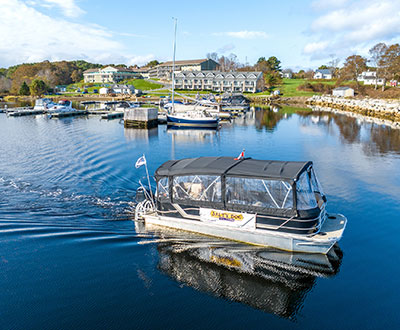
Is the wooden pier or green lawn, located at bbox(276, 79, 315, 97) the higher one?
green lawn, located at bbox(276, 79, 315, 97)

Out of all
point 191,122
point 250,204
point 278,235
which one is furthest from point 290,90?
point 278,235

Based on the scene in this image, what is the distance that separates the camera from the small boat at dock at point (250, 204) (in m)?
14.7

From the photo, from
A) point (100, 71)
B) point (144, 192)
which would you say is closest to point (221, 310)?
point (144, 192)

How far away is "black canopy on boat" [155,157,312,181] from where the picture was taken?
1512 cm

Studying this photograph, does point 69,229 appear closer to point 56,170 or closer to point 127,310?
point 127,310

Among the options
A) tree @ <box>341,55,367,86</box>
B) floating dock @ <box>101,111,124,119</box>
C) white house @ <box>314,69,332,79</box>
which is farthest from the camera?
white house @ <box>314,69,332,79</box>

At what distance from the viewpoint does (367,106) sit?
8562 cm

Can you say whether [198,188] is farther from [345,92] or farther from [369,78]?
[369,78]

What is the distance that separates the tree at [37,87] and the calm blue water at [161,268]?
133956 millimetres

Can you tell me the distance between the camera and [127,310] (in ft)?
38.3

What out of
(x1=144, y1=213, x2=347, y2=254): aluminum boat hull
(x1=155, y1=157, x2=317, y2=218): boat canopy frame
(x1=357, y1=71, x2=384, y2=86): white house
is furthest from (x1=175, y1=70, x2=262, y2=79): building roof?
(x1=144, y1=213, x2=347, y2=254): aluminum boat hull

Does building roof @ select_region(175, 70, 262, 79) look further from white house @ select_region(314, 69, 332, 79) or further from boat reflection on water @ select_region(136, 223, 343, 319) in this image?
boat reflection on water @ select_region(136, 223, 343, 319)

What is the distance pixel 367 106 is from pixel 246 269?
85778 millimetres

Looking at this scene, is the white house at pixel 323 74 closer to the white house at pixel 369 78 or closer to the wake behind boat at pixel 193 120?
the white house at pixel 369 78
